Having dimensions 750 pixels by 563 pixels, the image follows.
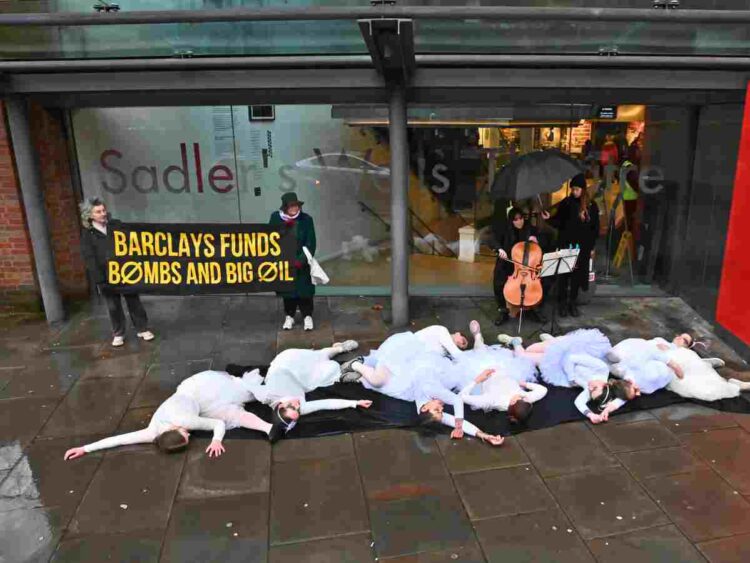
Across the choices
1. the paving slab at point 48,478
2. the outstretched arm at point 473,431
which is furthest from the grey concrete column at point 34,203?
the outstretched arm at point 473,431

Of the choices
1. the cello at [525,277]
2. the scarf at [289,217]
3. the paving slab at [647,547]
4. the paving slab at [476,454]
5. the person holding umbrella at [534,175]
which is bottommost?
the paving slab at [647,547]

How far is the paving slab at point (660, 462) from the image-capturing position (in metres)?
4.89

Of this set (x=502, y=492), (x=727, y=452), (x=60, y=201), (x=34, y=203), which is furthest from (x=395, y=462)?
(x=60, y=201)

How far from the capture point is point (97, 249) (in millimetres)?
7270

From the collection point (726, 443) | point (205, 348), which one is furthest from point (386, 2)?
point (726, 443)

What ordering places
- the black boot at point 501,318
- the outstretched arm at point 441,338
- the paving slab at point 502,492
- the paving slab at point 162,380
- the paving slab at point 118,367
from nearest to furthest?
1. the paving slab at point 502,492
2. the paving slab at point 162,380
3. the outstretched arm at point 441,338
4. the paving slab at point 118,367
5. the black boot at point 501,318

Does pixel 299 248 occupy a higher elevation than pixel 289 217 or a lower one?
lower

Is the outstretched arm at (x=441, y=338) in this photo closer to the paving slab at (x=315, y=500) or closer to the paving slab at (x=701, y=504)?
the paving slab at (x=315, y=500)

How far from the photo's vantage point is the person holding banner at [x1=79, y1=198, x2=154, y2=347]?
719 cm

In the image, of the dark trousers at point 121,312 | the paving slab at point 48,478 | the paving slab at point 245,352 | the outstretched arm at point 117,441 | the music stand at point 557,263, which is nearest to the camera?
the paving slab at point 48,478

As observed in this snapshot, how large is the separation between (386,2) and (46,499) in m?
5.46

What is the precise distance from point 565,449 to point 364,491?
6.03 feet

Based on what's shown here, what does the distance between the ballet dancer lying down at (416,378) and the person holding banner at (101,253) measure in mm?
3104

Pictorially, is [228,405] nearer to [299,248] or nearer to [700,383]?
[299,248]
